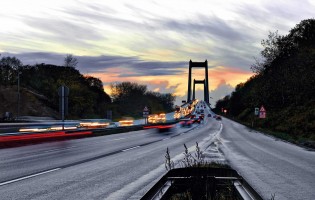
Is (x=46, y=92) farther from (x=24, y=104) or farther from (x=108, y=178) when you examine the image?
(x=108, y=178)

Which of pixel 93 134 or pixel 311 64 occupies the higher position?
pixel 311 64

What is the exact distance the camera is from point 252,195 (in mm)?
5219

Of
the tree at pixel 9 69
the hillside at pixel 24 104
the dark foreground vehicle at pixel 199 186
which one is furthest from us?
the tree at pixel 9 69

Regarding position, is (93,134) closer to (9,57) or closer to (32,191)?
(32,191)

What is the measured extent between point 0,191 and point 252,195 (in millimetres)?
5248

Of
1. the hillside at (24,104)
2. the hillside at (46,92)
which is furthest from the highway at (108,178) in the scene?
the hillside at (24,104)

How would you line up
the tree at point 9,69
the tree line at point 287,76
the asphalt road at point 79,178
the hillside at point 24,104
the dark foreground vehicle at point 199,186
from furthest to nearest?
1. the tree at point 9,69
2. the hillside at point 24,104
3. the tree line at point 287,76
4. the asphalt road at point 79,178
5. the dark foreground vehicle at point 199,186

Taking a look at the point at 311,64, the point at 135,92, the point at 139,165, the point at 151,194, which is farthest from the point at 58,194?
the point at 135,92

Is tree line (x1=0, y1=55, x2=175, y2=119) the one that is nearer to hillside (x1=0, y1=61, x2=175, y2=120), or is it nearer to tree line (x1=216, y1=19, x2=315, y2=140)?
hillside (x1=0, y1=61, x2=175, y2=120)

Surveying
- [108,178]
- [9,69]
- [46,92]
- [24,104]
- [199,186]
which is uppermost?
[9,69]

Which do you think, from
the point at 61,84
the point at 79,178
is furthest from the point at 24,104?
the point at 79,178

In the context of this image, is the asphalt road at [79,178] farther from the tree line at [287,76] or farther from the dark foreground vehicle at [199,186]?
the tree line at [287,76]

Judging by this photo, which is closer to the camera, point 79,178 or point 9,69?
point 79,178

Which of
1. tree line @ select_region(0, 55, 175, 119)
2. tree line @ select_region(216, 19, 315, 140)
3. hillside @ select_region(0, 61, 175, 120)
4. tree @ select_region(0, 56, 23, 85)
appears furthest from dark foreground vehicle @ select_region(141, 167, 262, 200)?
tree @ select_region(0, 56, 23, 85)
